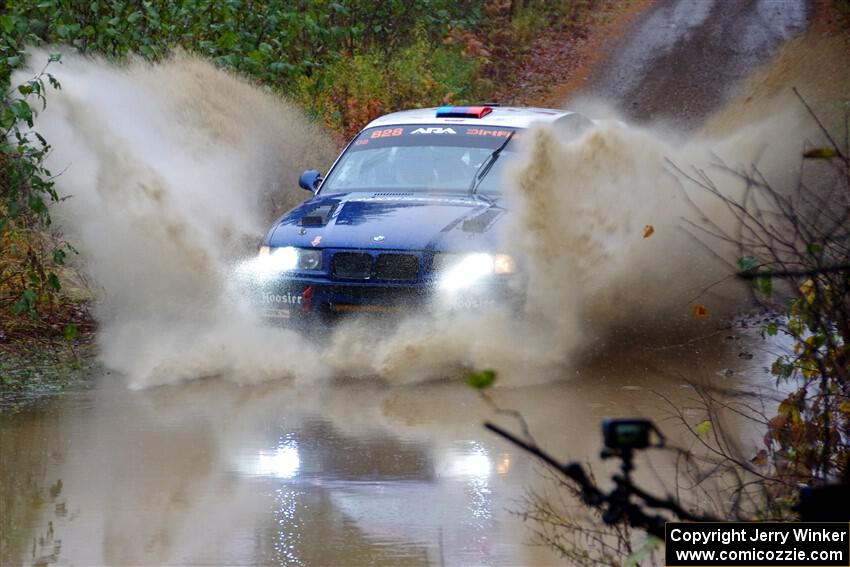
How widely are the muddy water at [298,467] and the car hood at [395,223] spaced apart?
40.2 inches

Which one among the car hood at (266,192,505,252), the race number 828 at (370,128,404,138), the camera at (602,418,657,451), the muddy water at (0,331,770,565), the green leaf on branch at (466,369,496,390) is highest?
the race number 828 at (370,128,404,138)

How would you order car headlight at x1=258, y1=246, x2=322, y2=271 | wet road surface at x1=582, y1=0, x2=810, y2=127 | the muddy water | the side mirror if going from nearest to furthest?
the muddy water, car headlight at x1=258, y1=246, x2=322, y2=271, the side mirror, wet road surface at x1=582, y1=0, x2=810, y2=127

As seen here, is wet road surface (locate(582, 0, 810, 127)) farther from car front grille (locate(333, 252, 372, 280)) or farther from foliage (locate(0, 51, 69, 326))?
car front grille (locate(333, 252, 372, 280))

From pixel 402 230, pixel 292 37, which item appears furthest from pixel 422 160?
pixel 292 37

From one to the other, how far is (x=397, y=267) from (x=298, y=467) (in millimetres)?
2695

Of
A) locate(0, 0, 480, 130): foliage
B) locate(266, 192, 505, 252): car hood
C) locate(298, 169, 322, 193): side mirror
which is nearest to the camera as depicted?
locate(266, 192, 505, 252): car hood

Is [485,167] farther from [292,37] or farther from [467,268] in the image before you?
[292,37]

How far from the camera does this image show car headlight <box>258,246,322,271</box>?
32.1ft

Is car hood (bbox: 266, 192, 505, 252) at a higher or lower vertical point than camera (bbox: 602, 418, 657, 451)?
higher

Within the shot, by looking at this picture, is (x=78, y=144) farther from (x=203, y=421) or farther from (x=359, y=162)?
(x=203, y=421)

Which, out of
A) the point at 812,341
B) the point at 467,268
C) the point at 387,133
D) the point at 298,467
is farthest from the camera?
the point at 387,133

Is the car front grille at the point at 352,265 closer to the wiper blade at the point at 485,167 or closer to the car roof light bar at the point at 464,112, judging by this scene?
the wiper blade at the point at 485,167

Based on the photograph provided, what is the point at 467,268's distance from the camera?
9391 millimetres

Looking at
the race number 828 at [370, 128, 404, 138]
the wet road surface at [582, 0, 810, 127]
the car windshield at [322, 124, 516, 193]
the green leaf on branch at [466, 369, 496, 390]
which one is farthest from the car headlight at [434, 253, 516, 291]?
the wet road surface at [582, 0, 810, 127]
